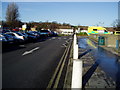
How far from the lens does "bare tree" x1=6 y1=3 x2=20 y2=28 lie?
56.5 metres

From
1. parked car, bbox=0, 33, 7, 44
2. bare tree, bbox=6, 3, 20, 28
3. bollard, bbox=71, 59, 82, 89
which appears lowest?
bollard, bbox=71, 59, 82, 89

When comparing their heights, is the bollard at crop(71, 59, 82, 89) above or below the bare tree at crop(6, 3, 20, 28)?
below

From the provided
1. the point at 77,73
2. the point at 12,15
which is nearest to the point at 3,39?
the point at 77,73

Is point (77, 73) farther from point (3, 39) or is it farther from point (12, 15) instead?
point (12, 15)

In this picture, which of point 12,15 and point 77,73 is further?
point 12,15

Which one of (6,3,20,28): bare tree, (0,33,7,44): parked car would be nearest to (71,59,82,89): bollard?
(0,33,7,44): parked car

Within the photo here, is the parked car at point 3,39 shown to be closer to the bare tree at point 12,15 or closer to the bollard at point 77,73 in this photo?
→ the bollard at point 77,73

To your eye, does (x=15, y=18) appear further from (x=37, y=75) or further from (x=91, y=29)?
(x=37, y=75)

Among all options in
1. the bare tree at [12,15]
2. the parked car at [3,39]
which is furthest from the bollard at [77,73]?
the bare tree at [12,15]

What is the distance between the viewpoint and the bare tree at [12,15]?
5647 centimetres

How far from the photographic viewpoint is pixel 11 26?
186ft

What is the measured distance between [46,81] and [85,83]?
141 centimetres

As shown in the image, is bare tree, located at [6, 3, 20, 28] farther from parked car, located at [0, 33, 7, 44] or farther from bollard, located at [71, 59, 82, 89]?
bollard, located at [71, 59, 82, 89]

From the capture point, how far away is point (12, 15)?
56.9 metres
